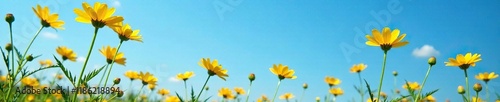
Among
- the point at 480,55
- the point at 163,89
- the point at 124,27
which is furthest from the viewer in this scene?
the point at 163,89

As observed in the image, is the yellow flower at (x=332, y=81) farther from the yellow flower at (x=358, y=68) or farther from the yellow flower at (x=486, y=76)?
the yellow flower at (x=486, y=76)

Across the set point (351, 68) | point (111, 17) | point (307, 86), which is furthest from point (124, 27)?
point (351, 68)

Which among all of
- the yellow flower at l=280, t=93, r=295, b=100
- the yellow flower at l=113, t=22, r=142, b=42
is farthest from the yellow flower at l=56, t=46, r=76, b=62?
the yellow flower at l=280, t=93, r=295, b=100

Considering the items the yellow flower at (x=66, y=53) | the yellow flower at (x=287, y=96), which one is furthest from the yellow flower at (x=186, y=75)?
the yellow flower at (x=287, y=96)

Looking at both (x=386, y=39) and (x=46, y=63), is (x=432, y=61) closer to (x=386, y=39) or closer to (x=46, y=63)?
(x=386, y=39)

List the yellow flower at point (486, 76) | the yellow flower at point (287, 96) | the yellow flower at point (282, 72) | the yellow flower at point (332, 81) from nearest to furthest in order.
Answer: the yellow flower at point (282, 72)
the yellow flower at point (486, 76)
the yellow flower at point (332, 81)
the yellow flower at point (287, 96)

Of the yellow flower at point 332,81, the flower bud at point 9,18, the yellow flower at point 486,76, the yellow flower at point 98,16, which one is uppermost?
the yellow flower at point 332,81

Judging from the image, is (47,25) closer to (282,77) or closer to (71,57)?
(71,57)
